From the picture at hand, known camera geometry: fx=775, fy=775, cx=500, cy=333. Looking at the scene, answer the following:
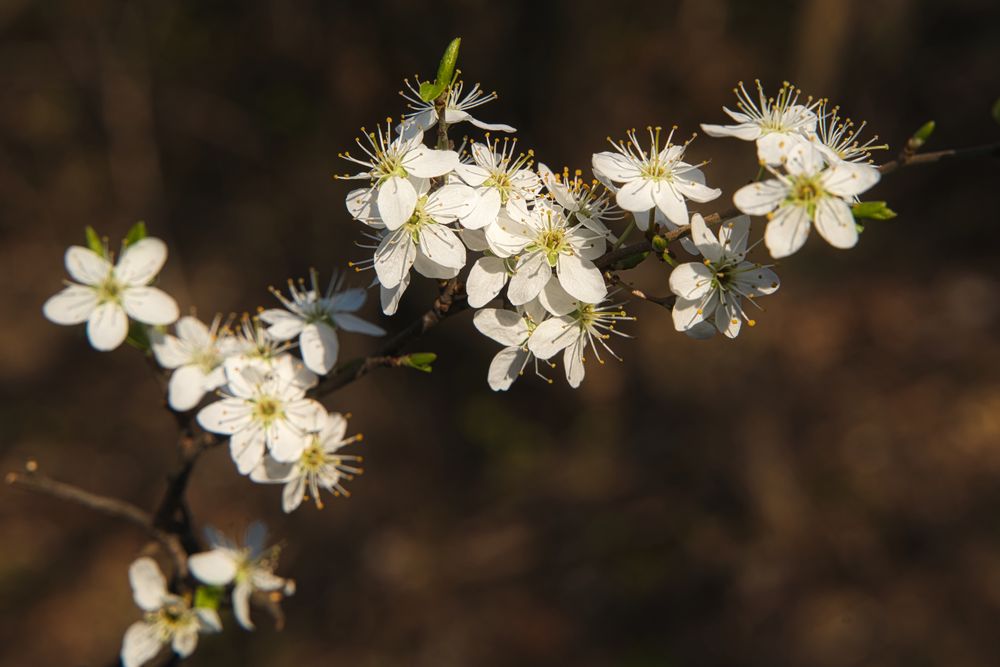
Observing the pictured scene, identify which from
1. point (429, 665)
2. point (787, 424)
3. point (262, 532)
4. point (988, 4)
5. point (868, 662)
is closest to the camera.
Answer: point (262, 532)

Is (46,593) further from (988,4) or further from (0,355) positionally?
(988,4)

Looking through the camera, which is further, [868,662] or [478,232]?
[868,662]

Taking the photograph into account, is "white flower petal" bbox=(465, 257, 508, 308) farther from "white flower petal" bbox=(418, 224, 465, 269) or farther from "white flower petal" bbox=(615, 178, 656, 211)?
"white flower petal" bbox=(615, 178, 656, 211)

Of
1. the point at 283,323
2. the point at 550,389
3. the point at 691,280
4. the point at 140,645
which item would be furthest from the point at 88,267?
the point at 550,389

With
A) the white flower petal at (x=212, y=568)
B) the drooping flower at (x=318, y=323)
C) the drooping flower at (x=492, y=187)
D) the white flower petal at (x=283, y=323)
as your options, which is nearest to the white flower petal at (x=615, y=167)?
the drooping flower at (x=492, y=187)

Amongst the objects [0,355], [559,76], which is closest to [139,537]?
[0,355]

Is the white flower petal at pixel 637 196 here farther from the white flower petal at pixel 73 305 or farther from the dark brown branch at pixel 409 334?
the white flower petal at pixel 73 305

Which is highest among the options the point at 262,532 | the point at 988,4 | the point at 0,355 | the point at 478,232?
the point at 988,4
